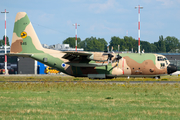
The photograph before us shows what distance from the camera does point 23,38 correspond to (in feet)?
127

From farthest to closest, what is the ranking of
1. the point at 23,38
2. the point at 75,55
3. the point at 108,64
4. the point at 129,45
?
the point at 129,45
the point at 23,38
the point at 108,64
the point at 75,55

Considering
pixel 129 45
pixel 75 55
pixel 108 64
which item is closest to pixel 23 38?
pixel 75 55

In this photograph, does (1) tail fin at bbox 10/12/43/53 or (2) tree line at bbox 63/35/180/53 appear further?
(2) tree line at bbox 63/35/180/53

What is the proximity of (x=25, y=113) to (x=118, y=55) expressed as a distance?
2515 centimetres

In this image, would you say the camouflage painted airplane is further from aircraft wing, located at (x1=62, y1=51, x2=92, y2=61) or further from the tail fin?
the tail fin

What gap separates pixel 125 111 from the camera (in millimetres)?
13242

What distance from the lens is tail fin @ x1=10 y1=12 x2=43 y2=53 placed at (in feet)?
126

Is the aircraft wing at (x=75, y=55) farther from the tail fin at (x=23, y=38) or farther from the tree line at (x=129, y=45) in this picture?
the tree line at (x=129, y=45)

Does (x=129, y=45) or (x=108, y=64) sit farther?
(x=129, y=45)

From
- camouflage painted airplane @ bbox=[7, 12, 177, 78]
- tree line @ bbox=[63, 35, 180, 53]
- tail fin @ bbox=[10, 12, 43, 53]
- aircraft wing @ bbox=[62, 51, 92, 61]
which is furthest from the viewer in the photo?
tree line @ bbox=[63, 35, 180, 53]

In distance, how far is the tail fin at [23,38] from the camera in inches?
1517

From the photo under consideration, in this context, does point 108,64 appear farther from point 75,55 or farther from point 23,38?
point 23,38

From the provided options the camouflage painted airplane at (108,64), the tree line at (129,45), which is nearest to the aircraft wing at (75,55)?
the camouflage painted airplane at (108,64)

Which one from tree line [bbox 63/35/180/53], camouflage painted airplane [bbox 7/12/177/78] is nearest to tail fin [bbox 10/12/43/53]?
camouflage painted airplane [bbox 7/12/177/78]
